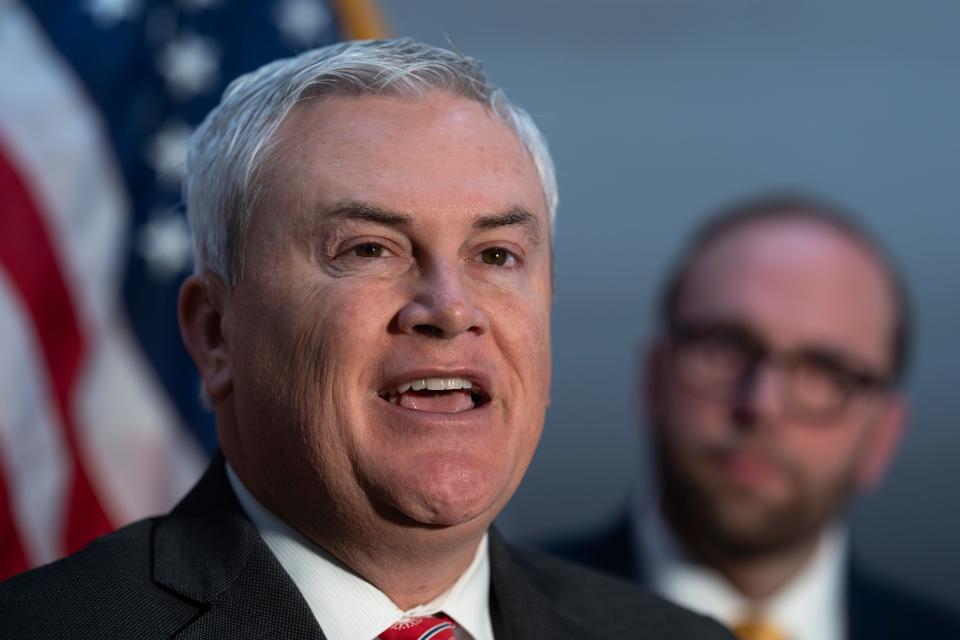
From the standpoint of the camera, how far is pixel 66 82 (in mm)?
4285

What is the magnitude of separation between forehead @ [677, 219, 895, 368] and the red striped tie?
8.71ft

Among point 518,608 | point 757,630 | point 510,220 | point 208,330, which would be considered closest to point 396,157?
point 510,220

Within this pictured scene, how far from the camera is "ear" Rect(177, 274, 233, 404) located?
6.93 ft

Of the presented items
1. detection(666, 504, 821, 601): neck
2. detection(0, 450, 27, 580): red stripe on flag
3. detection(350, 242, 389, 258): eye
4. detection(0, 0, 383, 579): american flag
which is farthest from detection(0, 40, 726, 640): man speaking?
detection(666, 504, 821, 601): neck

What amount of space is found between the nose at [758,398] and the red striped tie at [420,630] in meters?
2.48

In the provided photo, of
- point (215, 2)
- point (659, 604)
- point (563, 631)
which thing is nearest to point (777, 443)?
point (659, 604)

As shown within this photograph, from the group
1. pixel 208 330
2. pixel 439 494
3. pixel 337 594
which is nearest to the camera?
pixel 439 494

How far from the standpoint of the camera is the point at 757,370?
171 inches

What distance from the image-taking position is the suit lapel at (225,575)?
1912mm

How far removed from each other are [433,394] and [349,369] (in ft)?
0.44

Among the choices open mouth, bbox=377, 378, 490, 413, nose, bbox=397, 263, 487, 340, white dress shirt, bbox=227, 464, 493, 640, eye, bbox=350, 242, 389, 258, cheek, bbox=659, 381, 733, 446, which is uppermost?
eye, bbox=350, 242, 389, 258

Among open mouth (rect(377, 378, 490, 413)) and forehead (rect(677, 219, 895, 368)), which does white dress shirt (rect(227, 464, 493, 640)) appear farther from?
forehead (rect(677, 219, 895, 368))

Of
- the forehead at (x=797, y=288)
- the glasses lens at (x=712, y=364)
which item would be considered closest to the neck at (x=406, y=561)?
the glasses lens at (x=712, y=364)

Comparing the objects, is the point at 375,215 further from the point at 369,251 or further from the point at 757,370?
the point at 757,370
